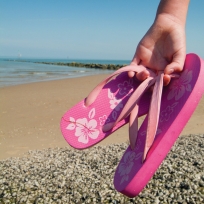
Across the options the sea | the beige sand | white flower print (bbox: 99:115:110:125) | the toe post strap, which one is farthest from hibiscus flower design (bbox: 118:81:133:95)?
the sea

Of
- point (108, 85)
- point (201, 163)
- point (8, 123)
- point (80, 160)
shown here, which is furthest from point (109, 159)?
point (8, 123)

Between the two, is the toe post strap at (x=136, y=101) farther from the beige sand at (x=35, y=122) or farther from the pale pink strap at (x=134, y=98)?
the beige sand at (x=35, y=122)

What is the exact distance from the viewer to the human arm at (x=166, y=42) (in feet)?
5.78

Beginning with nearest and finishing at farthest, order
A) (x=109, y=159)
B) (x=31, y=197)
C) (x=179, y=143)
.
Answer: (x=31, y=197), (x=109, y=159), (x=179, y=143)

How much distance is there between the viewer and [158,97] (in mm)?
1645

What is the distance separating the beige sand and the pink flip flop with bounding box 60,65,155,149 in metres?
3.47

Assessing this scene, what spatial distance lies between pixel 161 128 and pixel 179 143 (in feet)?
11.0

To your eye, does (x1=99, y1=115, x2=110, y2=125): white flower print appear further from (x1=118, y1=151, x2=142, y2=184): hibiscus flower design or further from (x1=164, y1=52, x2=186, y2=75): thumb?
(x1=164, y1=52, x2=186, y2=75): thumb

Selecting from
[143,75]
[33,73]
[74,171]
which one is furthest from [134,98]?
[33,73]

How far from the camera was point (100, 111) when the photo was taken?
197 centimetres

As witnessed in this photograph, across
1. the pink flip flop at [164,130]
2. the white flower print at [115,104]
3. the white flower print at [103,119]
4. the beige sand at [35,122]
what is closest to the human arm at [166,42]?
the pink flip flop at [164,130]

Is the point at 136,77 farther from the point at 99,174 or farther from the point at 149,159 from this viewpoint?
the point at 99,174

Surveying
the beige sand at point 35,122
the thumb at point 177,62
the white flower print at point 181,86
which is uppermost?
the thumb at point 177,62

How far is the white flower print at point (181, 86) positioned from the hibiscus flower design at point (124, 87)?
0.31 metres
